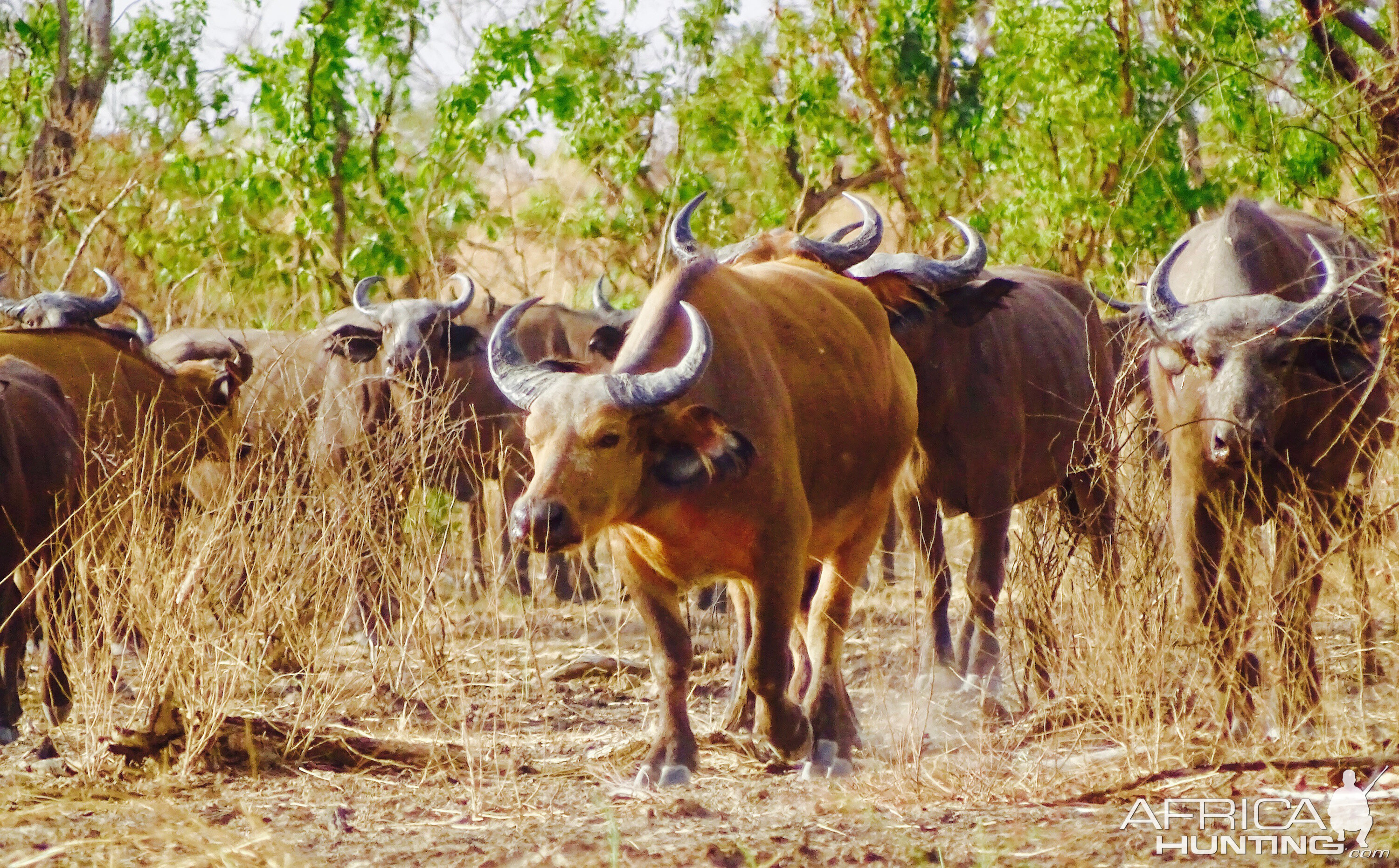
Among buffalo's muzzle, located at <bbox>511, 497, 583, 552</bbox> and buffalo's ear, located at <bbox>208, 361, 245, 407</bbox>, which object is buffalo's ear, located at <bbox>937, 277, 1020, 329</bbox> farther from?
buffalo's ear, located at <bbox>208, 361, 245, 407</bbox>

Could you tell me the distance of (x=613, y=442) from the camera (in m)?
5.51

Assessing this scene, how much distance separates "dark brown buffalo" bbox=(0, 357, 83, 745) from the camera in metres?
7.01

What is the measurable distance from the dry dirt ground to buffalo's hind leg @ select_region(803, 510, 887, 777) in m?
0.12

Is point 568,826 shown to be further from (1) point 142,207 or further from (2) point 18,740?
(1) point 142,207

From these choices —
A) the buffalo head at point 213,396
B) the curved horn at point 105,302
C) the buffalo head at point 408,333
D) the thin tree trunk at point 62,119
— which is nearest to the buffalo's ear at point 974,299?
the buffalo head at point 213,396

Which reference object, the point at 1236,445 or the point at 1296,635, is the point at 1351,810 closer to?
the point at 1296,635

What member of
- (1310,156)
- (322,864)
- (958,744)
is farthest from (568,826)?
(1310,156)

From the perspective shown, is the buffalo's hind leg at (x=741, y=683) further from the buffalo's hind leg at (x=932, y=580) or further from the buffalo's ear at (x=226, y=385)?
the buffalo's ear at (x=226, y=385)

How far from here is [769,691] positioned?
588 centimetres

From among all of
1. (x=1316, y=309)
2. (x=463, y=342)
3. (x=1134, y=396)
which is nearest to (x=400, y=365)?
(x=463, y=342)

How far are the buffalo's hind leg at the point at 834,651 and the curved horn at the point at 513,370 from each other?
147cm

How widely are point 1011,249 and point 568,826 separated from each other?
8.67 meters

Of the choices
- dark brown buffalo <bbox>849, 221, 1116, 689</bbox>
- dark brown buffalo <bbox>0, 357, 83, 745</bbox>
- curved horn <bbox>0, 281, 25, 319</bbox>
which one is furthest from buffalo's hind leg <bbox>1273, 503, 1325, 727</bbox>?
curved horn <bbox>0, 281, 25, 319</bbox>

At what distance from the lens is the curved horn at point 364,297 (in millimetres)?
11383
